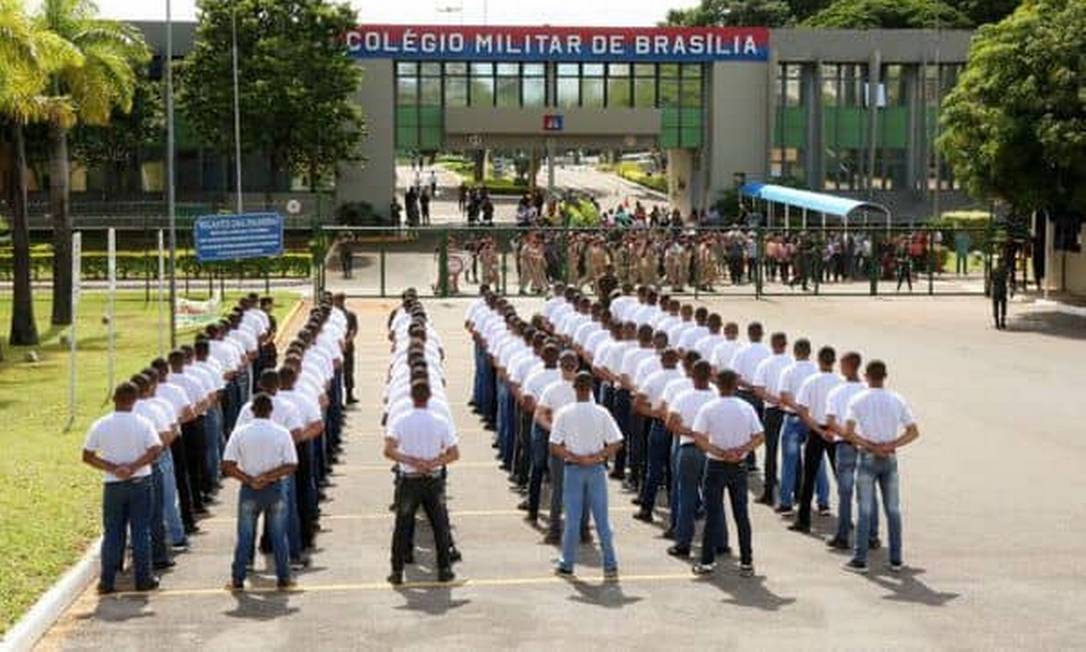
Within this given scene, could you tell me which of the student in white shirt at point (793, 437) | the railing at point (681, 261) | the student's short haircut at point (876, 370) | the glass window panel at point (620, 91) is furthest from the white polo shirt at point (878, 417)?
the glass window panel at point (620, 91)

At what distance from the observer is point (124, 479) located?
1214 cm

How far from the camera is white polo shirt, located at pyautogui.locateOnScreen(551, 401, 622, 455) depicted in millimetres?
12703

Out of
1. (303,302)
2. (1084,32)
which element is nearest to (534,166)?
(303,302)

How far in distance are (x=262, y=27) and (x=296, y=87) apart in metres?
3.47

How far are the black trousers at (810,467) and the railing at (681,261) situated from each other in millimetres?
25642

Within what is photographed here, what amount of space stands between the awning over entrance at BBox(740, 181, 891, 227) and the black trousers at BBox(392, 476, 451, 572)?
32795 millimetres

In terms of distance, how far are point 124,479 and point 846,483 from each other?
5891mm

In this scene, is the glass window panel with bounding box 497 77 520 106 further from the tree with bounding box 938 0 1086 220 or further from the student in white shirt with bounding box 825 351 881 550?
the student in white shirt with bounding box 825 351 881 550

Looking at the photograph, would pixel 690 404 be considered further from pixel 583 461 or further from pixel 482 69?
pixel 482 69

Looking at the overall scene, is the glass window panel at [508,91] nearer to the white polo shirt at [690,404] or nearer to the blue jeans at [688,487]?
the white polo shirt at [690,404]

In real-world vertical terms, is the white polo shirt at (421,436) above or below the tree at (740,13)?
below

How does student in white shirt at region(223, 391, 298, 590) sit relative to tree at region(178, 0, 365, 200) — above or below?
below

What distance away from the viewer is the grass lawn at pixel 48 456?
41.0 ft

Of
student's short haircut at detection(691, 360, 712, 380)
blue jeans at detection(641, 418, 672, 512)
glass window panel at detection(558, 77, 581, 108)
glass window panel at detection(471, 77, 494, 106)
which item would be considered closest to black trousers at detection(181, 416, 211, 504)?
blue jeans at detection(641, 418, 672, 512)
